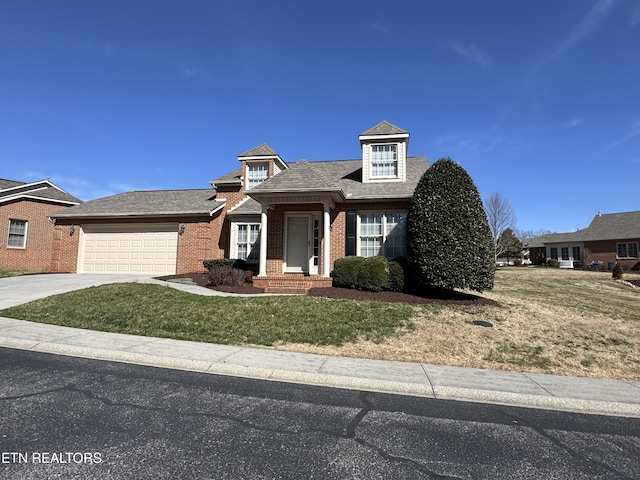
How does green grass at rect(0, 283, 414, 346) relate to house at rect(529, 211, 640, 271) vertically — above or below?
below

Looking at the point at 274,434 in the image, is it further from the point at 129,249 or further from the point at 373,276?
the point at 129,249

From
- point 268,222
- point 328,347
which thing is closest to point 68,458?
point 328,347

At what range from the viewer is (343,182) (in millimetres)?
17000

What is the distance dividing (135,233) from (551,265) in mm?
39910

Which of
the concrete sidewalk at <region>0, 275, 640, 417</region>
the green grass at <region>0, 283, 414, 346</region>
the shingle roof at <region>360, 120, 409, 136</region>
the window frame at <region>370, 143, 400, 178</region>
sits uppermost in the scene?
the shingle roof at <region>360, 120, 409, 136</region>

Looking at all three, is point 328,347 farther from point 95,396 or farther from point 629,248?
point 629,248

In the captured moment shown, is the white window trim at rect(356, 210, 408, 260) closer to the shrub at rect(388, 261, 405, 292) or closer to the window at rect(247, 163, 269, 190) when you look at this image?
the shrub at rect(388, 261, 405, 292)

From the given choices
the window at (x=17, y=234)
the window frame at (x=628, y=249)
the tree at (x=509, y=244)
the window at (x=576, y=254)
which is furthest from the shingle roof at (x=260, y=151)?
the window at (x=576, y=254)

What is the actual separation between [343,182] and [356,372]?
1235 cm

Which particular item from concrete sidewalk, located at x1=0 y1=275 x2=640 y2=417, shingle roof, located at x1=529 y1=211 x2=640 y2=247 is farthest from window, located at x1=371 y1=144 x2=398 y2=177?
shingle roof, located at x1=529 y1=211 x2=640 y2=247

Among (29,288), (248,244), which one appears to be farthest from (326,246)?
(29,288)

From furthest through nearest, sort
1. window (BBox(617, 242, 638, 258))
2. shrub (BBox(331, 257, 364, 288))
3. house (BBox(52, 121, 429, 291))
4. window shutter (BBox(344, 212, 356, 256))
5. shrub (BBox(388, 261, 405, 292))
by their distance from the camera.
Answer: window (BBox(617, 242, 638, 258)), window shutter (BBox(344, 212, 356, 256)), house (BBox(52, 121, 429, 291)), shrub (BBox(331, 257, 364, 288)), shrub (BBox(388, 261, 405, 292))

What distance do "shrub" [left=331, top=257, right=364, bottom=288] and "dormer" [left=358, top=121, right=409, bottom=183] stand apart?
17.7 feet

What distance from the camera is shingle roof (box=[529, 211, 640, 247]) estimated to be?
33.3m
